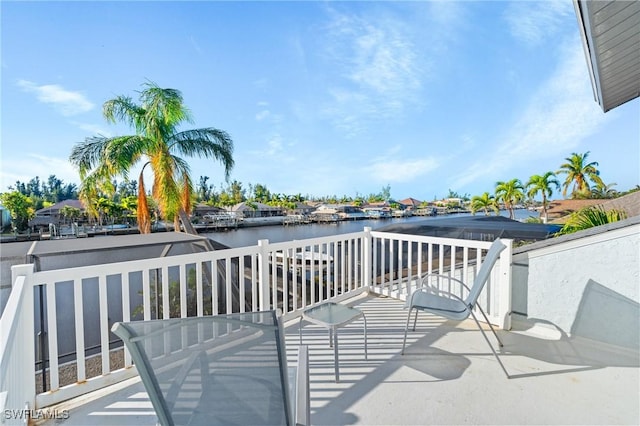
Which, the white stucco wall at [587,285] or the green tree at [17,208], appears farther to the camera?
the green tree at [17,208]

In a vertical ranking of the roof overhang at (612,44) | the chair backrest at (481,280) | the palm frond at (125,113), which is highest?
the palm frond at (125,113)

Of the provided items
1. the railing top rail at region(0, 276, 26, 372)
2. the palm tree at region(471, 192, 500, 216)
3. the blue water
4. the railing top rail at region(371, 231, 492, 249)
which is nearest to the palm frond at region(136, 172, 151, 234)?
the blue water

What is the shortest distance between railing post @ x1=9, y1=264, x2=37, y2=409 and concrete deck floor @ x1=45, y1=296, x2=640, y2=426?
280mm

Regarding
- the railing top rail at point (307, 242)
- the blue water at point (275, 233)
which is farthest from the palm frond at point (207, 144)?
the blue water at point (275, 233)

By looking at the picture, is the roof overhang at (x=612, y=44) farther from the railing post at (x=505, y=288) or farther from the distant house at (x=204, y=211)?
the distant house at (x=204, y=211)

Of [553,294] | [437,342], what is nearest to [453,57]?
[553,294]

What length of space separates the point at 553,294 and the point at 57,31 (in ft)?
32.0

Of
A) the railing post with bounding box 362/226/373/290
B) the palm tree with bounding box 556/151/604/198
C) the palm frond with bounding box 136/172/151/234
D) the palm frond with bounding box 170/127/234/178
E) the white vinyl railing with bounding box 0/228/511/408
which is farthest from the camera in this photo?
the palm tree with bounding box 556/151/604/198

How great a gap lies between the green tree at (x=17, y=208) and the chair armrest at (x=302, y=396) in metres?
34.9

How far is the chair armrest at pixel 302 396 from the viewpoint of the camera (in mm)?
1211

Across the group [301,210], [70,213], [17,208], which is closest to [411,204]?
[301,210]

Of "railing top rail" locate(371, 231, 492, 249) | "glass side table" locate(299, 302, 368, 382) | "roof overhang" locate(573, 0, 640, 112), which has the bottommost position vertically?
"glass side table" locate(299, 302, 368, 382)

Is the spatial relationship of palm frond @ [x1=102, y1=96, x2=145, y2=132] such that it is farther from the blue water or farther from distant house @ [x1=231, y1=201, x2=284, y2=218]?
distant house @ [x1=231, y1=201, x2=284, y2=218]

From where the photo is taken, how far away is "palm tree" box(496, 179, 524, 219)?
85.9 feet
